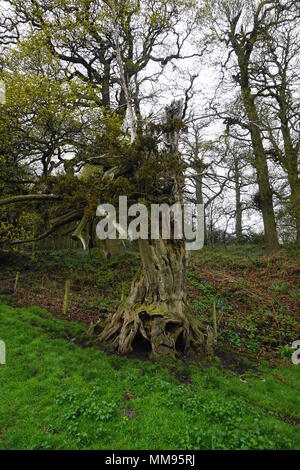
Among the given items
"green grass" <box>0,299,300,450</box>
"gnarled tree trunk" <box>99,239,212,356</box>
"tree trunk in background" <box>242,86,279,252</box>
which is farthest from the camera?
"tree trunk in background" <box>242,86,279,252</box>

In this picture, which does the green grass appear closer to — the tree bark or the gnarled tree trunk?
the gnarled tree trunk

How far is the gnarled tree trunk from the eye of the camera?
614cm

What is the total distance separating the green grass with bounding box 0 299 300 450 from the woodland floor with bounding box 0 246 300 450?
16 mm

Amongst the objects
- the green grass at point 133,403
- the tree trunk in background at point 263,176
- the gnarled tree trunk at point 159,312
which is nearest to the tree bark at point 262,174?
the tree trunk in background at point 263,176

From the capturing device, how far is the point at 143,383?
4.94 m

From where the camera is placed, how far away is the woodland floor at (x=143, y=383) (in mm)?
3629

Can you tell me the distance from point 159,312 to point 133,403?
2.22 meters

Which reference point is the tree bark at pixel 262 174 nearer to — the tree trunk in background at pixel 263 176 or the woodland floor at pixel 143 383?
the tree trunk in background at pixel 263 176

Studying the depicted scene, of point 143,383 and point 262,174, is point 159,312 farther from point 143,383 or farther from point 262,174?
point 262,174

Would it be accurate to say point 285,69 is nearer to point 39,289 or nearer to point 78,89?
point 78,89

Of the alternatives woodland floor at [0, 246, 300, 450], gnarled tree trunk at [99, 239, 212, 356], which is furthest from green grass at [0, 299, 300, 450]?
gnarled tree trunk at [99, 239, 212, 356]

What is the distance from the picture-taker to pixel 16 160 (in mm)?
10070

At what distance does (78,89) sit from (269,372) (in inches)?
415

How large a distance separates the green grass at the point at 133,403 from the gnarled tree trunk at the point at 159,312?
0.52 metres
